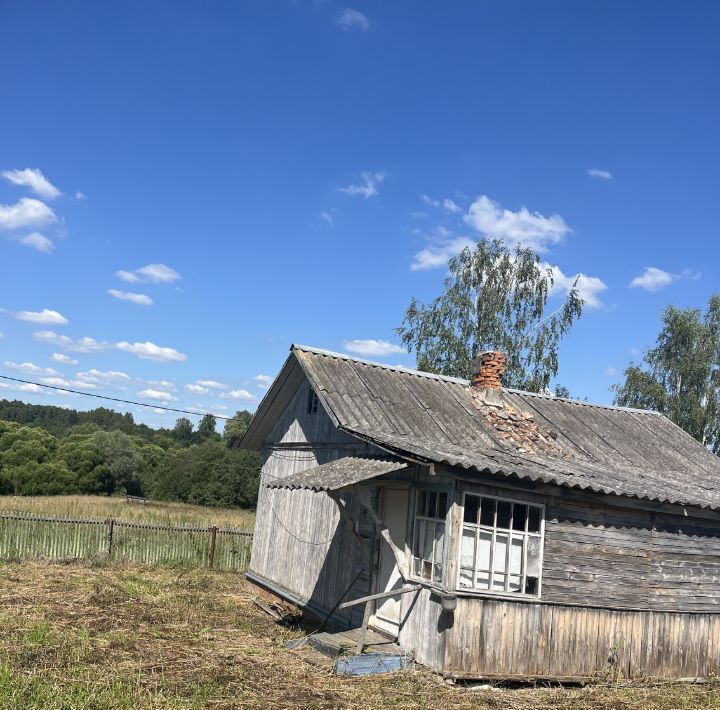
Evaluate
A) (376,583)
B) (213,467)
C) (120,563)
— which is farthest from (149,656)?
(213,467)

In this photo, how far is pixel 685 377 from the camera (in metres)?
31.5

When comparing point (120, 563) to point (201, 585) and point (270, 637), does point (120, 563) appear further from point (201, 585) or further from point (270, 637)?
point (270, 637)

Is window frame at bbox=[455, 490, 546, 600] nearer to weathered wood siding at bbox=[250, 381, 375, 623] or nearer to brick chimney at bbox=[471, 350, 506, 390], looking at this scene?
weathered wood siding at bbox=[250, 381, 375, 623]

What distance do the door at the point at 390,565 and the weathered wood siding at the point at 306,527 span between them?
0.29m

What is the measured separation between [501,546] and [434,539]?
0.89 metres

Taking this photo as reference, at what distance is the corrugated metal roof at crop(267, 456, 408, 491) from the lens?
9.09m

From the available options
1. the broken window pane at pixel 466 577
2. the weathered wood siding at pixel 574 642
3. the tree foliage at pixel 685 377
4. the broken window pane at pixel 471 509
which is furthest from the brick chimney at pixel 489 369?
the tree foliage at pixel 685 377

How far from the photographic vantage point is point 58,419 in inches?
4323

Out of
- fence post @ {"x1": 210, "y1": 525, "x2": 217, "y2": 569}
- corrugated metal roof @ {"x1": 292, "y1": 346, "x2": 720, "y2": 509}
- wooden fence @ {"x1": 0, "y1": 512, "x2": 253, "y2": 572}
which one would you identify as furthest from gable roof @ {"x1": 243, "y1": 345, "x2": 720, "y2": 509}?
wooden fence @ {"x1": 0, "y1": 512, "x2": 253, "y2": 572}

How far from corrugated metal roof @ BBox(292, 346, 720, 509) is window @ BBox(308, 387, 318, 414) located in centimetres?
92

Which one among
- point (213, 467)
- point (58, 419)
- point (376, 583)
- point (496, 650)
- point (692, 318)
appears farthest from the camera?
point (58, 419)

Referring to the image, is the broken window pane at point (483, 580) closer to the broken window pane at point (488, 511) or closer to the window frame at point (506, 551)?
the window frame at point (506, 551)

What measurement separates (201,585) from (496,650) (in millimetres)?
9179

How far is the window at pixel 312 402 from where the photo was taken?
14203 mm
